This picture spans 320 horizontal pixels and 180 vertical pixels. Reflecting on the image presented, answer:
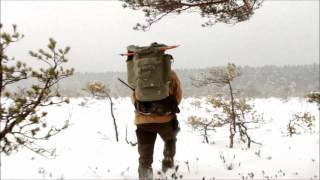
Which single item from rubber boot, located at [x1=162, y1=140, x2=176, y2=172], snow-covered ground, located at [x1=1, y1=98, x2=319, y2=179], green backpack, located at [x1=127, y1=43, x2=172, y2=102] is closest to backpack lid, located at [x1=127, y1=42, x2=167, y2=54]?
green backpack, located at [x1=127, y1=43, x2=172, y2=102]

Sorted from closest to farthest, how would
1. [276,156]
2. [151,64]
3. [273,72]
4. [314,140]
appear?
[151,64] → [276,156] → [314,140] → [273,72]

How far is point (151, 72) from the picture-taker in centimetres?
523

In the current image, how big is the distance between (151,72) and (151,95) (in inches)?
12.3

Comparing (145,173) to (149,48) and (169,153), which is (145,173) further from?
(149,48)

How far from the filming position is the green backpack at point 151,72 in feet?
17.2

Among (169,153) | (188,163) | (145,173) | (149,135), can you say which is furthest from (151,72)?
(188,163)

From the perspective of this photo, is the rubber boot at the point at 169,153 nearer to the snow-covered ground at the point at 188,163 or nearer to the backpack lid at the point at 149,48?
the snow-covered ground at the point at 188,163

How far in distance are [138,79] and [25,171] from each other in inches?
108

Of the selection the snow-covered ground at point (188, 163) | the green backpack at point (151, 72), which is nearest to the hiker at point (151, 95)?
the green backpack at point (151, 72)

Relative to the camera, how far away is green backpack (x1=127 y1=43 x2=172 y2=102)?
17.2ft

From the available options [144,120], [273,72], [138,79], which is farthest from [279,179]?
[273,72]

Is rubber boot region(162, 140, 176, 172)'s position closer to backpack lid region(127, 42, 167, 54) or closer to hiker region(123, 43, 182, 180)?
hiker region(123, 43, 182, 180)

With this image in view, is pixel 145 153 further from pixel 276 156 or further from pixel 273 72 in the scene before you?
pixel 273 72

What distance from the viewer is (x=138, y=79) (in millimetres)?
5309
